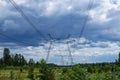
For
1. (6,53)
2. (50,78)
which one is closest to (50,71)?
(50,78)

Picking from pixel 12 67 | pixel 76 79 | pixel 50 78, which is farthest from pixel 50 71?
pixel 12 67

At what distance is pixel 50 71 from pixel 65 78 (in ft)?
11.2

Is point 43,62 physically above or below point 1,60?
below

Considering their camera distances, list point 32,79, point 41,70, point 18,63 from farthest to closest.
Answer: point 18,63 < point 32,79 < point 41,70

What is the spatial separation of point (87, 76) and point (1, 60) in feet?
509

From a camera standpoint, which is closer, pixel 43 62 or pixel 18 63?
pixel 43 62

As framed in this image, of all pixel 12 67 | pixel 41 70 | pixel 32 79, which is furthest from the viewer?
pixel 12 67

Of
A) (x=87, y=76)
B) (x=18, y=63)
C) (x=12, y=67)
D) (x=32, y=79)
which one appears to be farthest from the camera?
(x=18, y=63)

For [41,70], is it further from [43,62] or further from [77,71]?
[77,71]

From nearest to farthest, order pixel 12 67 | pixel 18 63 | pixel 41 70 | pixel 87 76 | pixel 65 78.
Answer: pixel 87 76, pixel 65 78, pixel 41 70, pixel 12 67, pixel 18 63

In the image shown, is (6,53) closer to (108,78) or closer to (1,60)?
(1,60)

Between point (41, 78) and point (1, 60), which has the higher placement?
point (1, 60)

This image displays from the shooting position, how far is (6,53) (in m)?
182

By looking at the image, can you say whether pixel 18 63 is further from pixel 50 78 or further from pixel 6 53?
pixel 50 78
